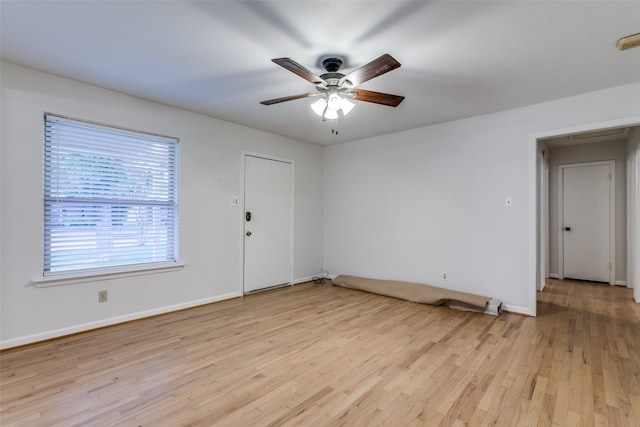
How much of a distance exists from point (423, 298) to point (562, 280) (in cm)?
340

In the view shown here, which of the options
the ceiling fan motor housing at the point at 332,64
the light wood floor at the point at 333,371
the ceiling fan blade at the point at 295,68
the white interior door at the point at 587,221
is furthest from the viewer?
the white interior door at the point at 587,221

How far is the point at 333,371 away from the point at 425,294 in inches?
85.9

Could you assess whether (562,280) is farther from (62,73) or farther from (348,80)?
(62,73)

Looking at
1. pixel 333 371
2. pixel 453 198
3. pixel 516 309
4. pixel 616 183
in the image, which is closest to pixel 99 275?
pixel 333 371

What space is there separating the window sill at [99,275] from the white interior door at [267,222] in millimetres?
1115

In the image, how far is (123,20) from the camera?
2.01 metres

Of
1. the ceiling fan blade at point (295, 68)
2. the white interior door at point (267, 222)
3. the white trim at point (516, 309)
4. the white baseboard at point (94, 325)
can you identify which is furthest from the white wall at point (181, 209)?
the white trim at point (516, 309)

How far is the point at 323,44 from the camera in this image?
226 centimetres

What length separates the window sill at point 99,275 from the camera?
2775 mm

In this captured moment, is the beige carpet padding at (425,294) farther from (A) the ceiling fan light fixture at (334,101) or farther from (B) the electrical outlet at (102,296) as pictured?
(B) the electrical outlet at (102,296)

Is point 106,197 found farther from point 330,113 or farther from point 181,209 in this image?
point 330,113

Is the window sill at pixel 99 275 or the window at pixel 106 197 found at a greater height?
the window at pixel 106 197

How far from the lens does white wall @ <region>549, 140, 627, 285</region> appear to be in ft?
16.5

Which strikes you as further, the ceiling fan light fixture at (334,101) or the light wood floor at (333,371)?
the ceiling fan light fixture at (334,101)
